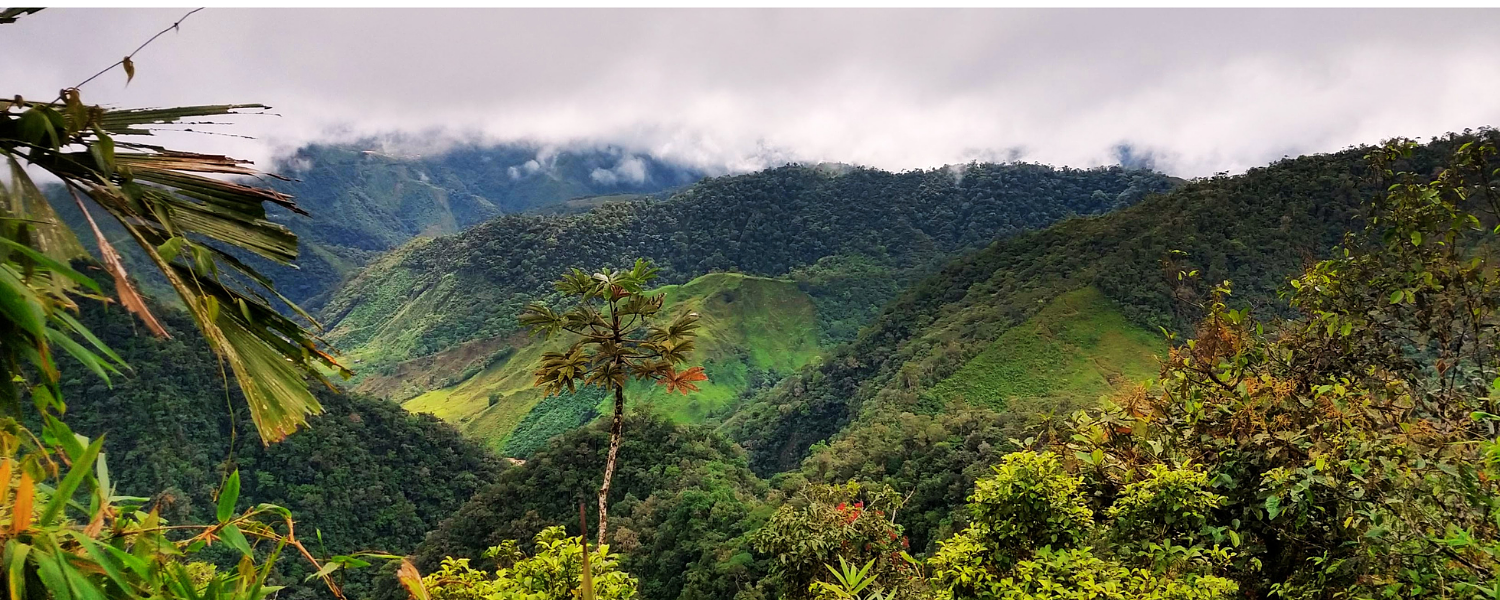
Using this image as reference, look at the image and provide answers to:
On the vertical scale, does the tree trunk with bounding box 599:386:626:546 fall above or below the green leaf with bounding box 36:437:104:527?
below

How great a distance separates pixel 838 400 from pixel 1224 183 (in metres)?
36.7

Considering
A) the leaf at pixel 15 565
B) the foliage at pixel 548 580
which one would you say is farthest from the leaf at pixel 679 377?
the leaf at pixel 15 565

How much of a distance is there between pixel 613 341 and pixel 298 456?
167 ft

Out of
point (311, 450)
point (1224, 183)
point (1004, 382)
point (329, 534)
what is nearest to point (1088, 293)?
point (1004, 382)

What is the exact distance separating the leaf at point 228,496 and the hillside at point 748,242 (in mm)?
89940

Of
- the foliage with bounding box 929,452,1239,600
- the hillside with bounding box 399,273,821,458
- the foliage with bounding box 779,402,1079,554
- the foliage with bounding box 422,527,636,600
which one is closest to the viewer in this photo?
the foliage with bounding box 929,452,1239,600

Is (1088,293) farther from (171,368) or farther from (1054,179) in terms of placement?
(1054,179)

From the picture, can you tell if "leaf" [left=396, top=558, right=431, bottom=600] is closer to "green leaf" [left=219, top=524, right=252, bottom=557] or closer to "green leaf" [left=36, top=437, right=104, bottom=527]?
"green leaf" [left=219, top=524, right=252, bottom=557]

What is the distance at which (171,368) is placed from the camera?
167 ft

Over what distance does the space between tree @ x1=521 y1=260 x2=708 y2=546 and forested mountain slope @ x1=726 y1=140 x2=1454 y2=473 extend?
40021 mm

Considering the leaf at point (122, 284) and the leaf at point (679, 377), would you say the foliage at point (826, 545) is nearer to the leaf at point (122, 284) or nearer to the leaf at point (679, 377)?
the leaf at point (679, 377)

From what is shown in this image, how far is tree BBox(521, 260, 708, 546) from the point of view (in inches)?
191

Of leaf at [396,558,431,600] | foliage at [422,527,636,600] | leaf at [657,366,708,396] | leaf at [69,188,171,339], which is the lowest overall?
foliage at [422,527,636,600]

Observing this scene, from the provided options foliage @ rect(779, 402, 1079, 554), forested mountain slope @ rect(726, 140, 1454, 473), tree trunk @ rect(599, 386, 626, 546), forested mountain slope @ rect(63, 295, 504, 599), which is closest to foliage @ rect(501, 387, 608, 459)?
forested mountain slope @ rect(63, 295, 504, 599)
